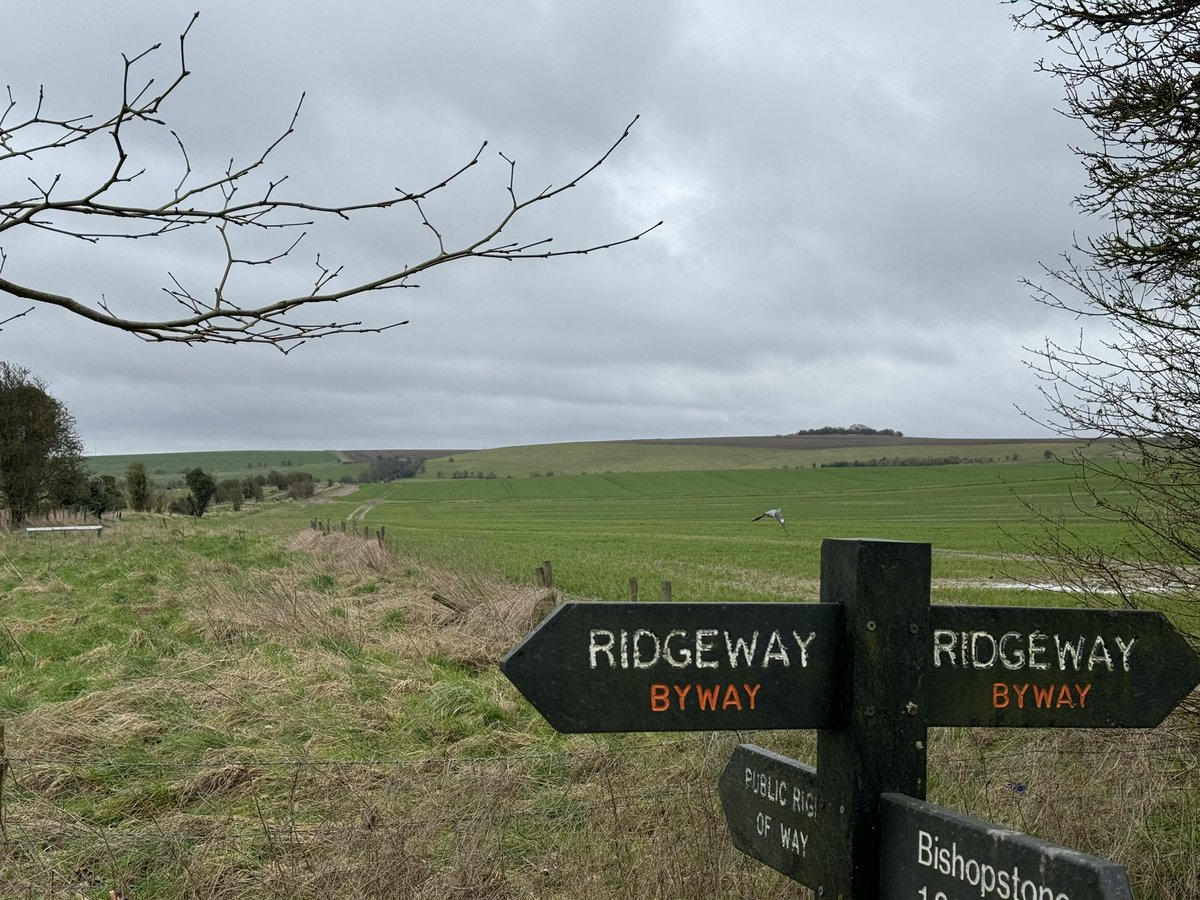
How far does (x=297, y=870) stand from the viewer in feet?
13.9

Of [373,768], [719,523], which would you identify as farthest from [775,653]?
[719,523]

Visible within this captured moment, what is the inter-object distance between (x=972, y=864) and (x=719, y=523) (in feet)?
192

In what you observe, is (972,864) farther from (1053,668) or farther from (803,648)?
(1053,668)

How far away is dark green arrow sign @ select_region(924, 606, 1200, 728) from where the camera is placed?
2.23 m

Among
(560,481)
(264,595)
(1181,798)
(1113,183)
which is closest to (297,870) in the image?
(1181,798)

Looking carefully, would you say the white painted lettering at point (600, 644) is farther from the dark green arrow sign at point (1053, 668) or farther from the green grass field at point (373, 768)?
the green grass field at point (373, 768)

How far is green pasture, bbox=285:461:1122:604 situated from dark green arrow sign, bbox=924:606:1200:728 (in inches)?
90.7

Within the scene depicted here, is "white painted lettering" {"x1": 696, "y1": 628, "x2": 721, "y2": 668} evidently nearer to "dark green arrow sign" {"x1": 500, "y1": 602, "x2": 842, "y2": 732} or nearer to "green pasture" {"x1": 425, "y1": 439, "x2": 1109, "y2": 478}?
"dark green arrow sign" {"x1": 500, "y1": 602, "x2": 842, "y2": 732}

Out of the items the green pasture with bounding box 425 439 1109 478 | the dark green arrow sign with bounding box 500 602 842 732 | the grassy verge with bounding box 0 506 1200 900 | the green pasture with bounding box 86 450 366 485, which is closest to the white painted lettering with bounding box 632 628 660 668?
the dark green arrow sign with bounding box 500 602 842 732

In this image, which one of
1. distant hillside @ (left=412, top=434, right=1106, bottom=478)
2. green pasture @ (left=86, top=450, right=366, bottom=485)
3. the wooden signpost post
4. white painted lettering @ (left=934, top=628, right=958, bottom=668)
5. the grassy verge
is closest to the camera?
the wooden signpost post

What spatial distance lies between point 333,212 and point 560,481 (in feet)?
395

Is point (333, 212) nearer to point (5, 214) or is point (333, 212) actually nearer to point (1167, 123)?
point (5, 214)

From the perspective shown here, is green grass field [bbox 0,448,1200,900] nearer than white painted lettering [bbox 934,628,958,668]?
No

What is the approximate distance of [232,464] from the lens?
181m
